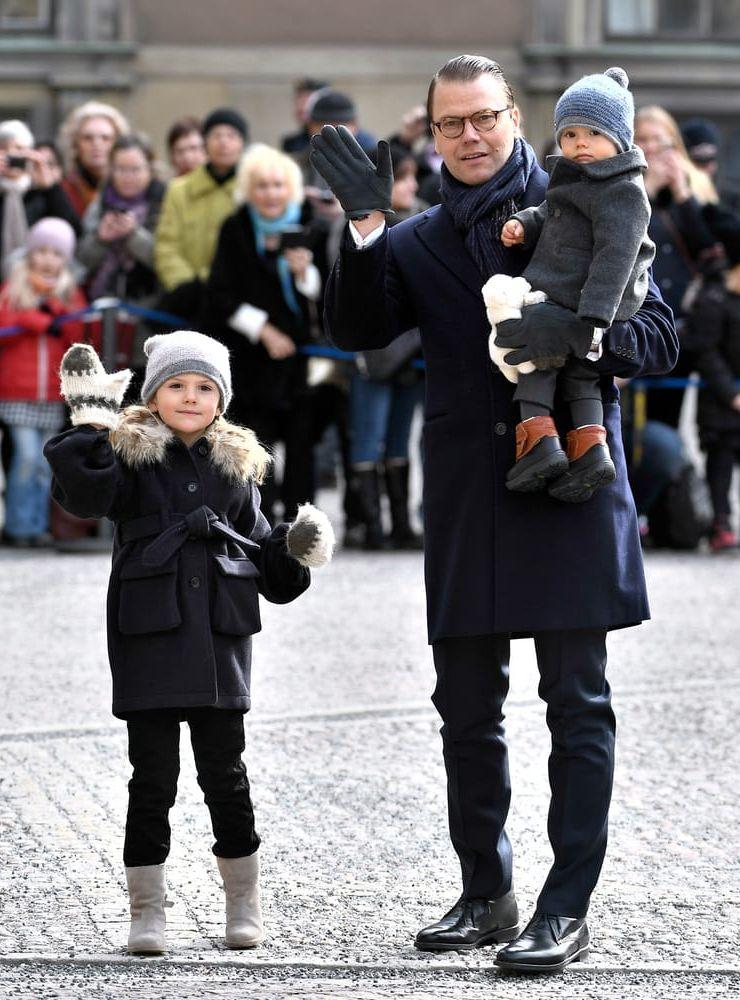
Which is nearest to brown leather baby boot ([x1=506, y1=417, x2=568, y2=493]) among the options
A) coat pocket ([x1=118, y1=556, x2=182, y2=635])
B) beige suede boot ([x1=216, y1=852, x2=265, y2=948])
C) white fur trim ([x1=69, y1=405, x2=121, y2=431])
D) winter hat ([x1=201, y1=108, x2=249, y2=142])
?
coat pocket ([x1=118, y1=556, x2=182, y2=635])

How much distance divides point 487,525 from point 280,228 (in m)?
6.44

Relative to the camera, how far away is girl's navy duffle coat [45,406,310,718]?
488cm

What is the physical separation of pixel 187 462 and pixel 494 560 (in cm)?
73

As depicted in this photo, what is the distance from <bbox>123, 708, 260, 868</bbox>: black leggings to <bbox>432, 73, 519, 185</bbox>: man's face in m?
1.32

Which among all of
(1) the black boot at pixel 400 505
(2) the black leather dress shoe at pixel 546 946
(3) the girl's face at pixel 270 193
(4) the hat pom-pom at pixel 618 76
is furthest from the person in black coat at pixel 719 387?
(2) the black leather dress shoe at pixel 546 946

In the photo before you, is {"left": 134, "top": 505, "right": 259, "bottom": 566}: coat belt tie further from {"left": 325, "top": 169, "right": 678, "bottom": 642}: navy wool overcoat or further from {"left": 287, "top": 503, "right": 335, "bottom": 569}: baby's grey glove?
{"left": 325, "top": 169, "right": 678, "bottom": 642}: navy wool overcoat

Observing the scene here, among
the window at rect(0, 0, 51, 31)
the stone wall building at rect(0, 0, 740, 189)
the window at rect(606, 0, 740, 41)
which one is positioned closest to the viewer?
the stone wall building at rect(0, 0, 740, 189)

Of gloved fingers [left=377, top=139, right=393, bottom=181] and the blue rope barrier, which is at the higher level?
the blue rope barrier

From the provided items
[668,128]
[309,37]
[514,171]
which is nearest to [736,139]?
[309,37]

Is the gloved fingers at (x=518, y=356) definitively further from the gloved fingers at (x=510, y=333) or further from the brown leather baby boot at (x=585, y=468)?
the brown leather baby boot at (x=585, y=468)

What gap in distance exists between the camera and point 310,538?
497cm

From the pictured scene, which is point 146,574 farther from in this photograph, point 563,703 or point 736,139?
point 736,139

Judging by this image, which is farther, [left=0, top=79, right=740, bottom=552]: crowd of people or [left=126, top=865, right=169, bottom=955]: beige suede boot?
[left=0, top=79, right=740, bottom=552]: crowd of people

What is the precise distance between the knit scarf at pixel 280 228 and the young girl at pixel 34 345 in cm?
114
